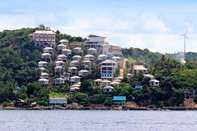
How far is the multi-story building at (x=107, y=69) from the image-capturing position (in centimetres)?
11275

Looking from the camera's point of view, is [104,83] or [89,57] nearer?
[104,83]

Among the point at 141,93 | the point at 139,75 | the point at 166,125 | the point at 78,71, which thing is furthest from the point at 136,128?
the point at 78,71

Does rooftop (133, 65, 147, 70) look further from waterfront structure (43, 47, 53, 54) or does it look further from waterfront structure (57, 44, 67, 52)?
waterfront structure (43, 47, 53, 54)

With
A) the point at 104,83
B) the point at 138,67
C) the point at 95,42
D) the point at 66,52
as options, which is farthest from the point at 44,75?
the point at 95,42

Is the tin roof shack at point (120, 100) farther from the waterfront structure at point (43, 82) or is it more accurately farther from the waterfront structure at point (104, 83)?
the waterfront structure at point (43, 82)

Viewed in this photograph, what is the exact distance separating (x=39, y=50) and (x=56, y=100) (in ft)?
80.0

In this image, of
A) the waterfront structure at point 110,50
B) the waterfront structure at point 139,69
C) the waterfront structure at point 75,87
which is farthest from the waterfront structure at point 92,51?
the waterfront structure at point 75,87

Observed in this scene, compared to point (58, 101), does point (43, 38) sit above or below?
above

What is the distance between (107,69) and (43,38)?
1959 centimetres

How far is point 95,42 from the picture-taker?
414 ft

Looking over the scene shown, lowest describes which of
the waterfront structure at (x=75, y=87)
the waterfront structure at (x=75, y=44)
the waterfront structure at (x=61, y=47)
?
the waterfront structure at (x=75, y=87)

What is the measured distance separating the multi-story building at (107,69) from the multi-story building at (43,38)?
16908 millimetres

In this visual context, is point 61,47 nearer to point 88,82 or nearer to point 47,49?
point 47,49

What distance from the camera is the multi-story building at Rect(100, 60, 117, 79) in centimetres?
11275
